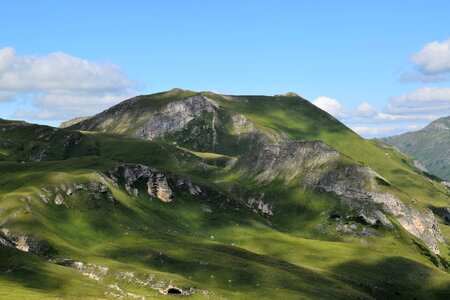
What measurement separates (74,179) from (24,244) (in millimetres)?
44078

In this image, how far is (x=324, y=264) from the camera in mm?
178625

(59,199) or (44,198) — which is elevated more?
(44,198)

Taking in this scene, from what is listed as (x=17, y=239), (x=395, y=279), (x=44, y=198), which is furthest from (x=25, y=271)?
(x=395, y=279)

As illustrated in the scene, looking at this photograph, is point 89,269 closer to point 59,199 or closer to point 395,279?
point 59,199

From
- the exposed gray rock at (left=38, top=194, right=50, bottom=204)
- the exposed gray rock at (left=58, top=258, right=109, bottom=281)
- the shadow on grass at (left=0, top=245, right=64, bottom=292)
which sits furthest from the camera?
the exposed gray rock at (left=38, top=194, right=50, bottom=204)

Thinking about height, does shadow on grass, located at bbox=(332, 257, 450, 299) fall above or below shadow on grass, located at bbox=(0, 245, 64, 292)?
below

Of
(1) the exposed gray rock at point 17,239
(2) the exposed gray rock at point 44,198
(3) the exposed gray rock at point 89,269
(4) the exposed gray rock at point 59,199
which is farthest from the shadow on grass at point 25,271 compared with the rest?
(4) the exposed gray rock at point 59,199

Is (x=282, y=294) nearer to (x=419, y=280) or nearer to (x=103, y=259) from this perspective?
(x=103, y=259)

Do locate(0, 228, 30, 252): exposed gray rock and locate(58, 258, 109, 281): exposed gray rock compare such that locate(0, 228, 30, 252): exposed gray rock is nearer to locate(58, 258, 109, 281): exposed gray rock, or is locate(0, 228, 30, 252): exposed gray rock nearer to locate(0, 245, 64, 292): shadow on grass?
locate(58, 258, 109, 281): exposed gray rock

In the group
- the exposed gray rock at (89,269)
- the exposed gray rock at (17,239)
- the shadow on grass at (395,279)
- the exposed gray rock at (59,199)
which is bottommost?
the shadow on grass at (395,279)

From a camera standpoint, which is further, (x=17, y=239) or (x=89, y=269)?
(x=17, y=239)

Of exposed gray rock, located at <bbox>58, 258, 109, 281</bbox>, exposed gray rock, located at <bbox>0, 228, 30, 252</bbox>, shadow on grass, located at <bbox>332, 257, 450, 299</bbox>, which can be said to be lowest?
shadow on grass, located at <bbox>332, 257, 450, 299</bbox>

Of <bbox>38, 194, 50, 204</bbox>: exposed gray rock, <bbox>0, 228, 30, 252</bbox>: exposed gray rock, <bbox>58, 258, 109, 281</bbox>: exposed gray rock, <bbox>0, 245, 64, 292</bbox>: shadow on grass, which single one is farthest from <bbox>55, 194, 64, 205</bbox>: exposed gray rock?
<bbox>0, 245, 64, 292</bbox>: shadow on grass

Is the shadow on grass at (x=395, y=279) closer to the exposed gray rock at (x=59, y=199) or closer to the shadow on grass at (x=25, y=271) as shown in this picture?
the shadow on grass at (x=25, y=271)
